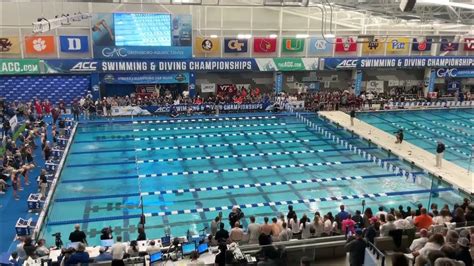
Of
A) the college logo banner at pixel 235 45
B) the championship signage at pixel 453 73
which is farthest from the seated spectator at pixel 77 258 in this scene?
the championship signage at pixel 453 73

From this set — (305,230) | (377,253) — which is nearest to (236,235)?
(305,230)

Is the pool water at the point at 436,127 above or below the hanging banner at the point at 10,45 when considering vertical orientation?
below

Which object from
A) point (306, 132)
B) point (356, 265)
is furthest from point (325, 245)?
point (306, 132)

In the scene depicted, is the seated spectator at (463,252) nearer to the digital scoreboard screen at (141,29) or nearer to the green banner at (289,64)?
the digital scoreboard screen at (141,29)

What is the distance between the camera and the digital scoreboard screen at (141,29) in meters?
23.9

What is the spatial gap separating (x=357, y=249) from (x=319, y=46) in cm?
2252

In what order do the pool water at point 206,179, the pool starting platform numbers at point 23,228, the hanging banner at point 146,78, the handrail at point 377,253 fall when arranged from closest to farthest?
the handrail at point 377,253
the pool starting platform numbers at point 23,228
the pool water at point 206,179
the hanging banner at point 146,78

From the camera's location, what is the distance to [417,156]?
16.6 meters

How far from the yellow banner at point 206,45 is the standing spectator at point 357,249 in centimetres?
2040

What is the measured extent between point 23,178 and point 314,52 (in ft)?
63.6

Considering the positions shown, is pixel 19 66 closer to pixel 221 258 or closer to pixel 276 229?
pixel 276 229

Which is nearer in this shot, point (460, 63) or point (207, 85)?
point (207, 85)

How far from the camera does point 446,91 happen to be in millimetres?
31766

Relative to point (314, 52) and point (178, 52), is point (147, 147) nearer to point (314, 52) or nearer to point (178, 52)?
point (178, 52)
